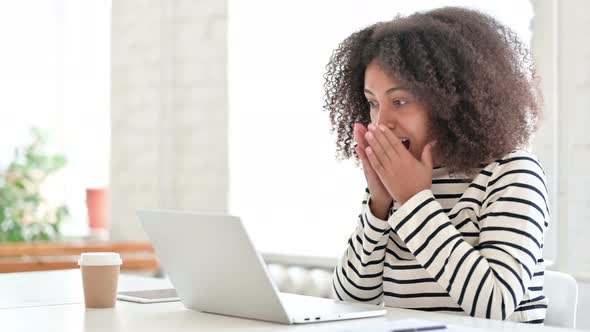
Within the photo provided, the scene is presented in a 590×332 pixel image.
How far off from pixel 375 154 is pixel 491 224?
241 millimetres

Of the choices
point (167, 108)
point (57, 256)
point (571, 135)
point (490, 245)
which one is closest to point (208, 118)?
point (167, 108)

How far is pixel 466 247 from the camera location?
1530 millimetres

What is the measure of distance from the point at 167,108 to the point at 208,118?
0.75 ft

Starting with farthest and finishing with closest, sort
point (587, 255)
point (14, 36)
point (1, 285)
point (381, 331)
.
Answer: point (14, 36) < point (587, 255) < point (1, 285) < point (381, 331)

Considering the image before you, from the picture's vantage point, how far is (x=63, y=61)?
4.47 metres

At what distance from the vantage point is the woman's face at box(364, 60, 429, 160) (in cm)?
170

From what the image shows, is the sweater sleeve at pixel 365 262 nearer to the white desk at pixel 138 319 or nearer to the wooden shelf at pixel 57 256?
the white desk at pixel 138 319

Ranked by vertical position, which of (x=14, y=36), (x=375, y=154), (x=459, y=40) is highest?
(x=14, y=36)

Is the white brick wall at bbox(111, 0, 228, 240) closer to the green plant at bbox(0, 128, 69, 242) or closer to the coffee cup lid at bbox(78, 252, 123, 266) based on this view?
the green plant at bbox(0, 128, 69, 242)

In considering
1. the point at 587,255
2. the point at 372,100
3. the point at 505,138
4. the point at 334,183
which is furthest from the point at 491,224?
A: the point at 334,183

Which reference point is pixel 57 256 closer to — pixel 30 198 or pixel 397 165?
pixel 30 198

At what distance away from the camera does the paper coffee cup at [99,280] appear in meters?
1.59

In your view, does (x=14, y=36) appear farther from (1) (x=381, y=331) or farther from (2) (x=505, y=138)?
(1) (x=381, y=331)

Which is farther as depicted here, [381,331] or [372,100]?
[372,100]
